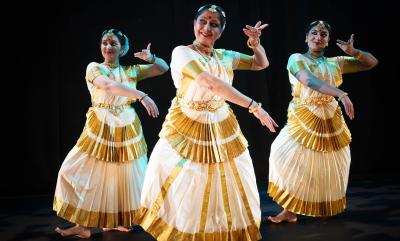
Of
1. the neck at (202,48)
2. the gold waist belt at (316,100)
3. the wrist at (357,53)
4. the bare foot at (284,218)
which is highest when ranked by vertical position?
the neck at (202,48)

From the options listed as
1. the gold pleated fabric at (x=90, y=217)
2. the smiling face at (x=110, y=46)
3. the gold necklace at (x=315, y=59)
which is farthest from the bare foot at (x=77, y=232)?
the gold necklace at (x=315, y=59)

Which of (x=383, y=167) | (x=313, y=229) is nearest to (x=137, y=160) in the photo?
(x=313, y=229)

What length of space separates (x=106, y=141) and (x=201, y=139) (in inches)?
42.4

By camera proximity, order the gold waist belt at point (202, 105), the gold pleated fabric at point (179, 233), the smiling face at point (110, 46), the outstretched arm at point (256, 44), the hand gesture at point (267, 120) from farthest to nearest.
Answer: the smiling face at point (110, 46)
the outstretched arm at point (256, 44)
the gold waist belt at point (202, 105)
the gold pleated fabric at point (179, 233)
the hand gesture at point (267, 120)

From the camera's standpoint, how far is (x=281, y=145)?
138 inches

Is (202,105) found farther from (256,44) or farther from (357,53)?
(357,53)

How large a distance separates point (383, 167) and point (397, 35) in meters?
1.57

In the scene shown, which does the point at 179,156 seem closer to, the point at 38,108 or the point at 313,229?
the point at 313,229

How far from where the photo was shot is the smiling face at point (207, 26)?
7.68ft

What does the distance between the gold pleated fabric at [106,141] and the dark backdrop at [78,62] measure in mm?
1499

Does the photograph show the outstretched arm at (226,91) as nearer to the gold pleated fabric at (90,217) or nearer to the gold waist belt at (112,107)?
the gold waist belt at (112,107)

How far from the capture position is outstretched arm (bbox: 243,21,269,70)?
8.09ft

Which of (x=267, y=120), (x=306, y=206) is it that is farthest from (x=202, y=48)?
(x=306, y=206)

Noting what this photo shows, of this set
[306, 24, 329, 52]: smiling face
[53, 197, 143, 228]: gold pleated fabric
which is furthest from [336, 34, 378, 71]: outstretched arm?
[53, 197, 143, 228]: gold pleated fabric
